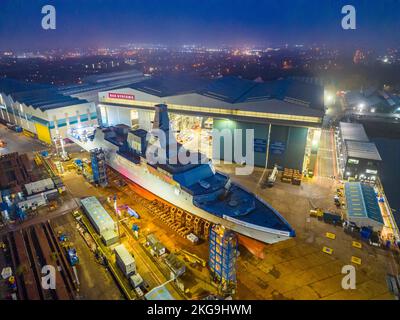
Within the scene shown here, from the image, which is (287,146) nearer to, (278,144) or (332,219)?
(278,144)

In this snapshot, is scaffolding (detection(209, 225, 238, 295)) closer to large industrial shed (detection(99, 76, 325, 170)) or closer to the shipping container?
the shipping container

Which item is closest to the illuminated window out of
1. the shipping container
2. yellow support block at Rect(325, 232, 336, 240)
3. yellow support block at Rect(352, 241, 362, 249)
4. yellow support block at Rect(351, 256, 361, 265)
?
the shipping container

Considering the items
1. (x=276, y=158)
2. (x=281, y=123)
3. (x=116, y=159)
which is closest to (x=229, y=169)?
(x=276, y=158)

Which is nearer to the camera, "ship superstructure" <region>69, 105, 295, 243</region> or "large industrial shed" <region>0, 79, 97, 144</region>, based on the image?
"ship superstructure" <region>69, 105, 295, 243</region>

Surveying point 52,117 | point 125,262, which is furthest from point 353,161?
point 52,117

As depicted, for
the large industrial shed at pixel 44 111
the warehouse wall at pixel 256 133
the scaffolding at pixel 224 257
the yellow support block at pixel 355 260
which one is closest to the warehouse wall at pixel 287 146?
the warehouse wall at pixel 256 133

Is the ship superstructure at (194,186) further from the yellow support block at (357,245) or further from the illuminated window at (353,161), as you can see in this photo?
the illuminated window at (353,161)
